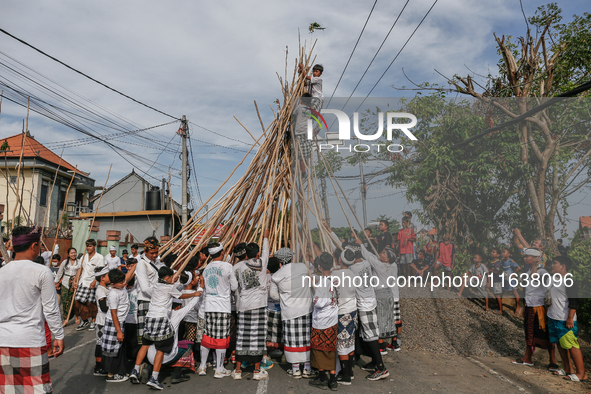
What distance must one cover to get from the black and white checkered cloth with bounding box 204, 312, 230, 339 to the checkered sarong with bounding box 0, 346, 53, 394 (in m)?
1.71

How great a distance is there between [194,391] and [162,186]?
1305cm

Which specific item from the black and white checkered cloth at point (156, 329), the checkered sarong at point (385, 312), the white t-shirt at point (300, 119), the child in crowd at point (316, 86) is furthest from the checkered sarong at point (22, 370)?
the child in crowd at point (316, 86)

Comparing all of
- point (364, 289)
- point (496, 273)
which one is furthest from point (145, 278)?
point (496, 273)

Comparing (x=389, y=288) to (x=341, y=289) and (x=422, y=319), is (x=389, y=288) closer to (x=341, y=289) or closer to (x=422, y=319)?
(x=341, y=289)

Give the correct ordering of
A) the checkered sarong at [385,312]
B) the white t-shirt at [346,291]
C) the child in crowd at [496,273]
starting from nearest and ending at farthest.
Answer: the white t-shirt at [346,291] < the checkered sarong at [385,312] < the child in crowd at [496,273]

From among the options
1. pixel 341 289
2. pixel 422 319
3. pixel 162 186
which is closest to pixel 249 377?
pixel 341 289

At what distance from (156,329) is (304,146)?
2.83 m

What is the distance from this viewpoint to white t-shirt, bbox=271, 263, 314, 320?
387 cm

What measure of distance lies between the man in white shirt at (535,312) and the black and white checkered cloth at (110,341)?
4423 millimetres

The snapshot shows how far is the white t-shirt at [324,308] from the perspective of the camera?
3.69 metres

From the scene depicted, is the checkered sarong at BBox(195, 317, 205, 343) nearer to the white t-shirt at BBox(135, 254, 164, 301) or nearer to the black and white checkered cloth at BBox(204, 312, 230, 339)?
the black and white checkered cloth at BBox(204, 312, 230, 339)

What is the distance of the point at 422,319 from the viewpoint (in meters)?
5.73

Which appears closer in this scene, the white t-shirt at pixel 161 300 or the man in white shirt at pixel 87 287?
the white t-shirt at pixel 161 300

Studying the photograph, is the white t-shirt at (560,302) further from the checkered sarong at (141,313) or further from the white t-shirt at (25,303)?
the white t-shirt at (25,303)
